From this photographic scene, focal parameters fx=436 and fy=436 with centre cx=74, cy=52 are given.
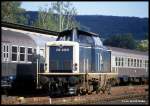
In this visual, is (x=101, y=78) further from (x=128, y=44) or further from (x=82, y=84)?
(x=128, y=44)

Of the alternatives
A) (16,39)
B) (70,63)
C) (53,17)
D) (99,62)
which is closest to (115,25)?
(53,17)

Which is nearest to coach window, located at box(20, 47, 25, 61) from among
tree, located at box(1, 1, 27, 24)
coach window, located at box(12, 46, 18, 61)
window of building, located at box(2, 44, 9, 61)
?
coach window, located at box(12, 46, 18, 61)

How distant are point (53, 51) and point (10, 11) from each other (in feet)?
134

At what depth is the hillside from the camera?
147 metres

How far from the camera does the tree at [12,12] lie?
58.5m

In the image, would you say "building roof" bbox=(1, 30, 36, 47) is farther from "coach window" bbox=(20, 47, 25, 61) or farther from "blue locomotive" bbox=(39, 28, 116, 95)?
"blue locomotive" bbox=(39, 28, 116, 95)

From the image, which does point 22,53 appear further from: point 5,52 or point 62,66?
point 62,66

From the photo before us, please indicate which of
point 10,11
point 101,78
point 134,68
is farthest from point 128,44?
point 101,78

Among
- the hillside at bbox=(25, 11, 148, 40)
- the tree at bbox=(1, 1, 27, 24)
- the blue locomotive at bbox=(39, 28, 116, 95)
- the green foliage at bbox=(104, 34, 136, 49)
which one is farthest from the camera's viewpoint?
the hillside at bbox=(25, 11, 148, 40)

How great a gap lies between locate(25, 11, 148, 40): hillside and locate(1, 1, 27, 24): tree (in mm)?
72333

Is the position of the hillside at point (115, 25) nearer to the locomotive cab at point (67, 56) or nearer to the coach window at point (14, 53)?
the coach window at point (14, 53)

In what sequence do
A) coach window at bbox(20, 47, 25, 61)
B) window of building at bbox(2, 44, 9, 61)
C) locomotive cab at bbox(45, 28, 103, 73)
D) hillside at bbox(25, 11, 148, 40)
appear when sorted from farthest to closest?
hillside at bbox(25, 11, 148, 40) → coach window at bbox(20, 47, 25, 61) → window of building at bbox(2, 44, 9, 61) → locomotive cab at bbox(45, 28, 103, 73)

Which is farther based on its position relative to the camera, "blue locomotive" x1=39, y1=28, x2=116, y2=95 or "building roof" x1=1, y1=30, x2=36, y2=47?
"building roof" x1=1, y1=30, x2=36, y2=47

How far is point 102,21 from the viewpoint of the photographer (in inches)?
7215
